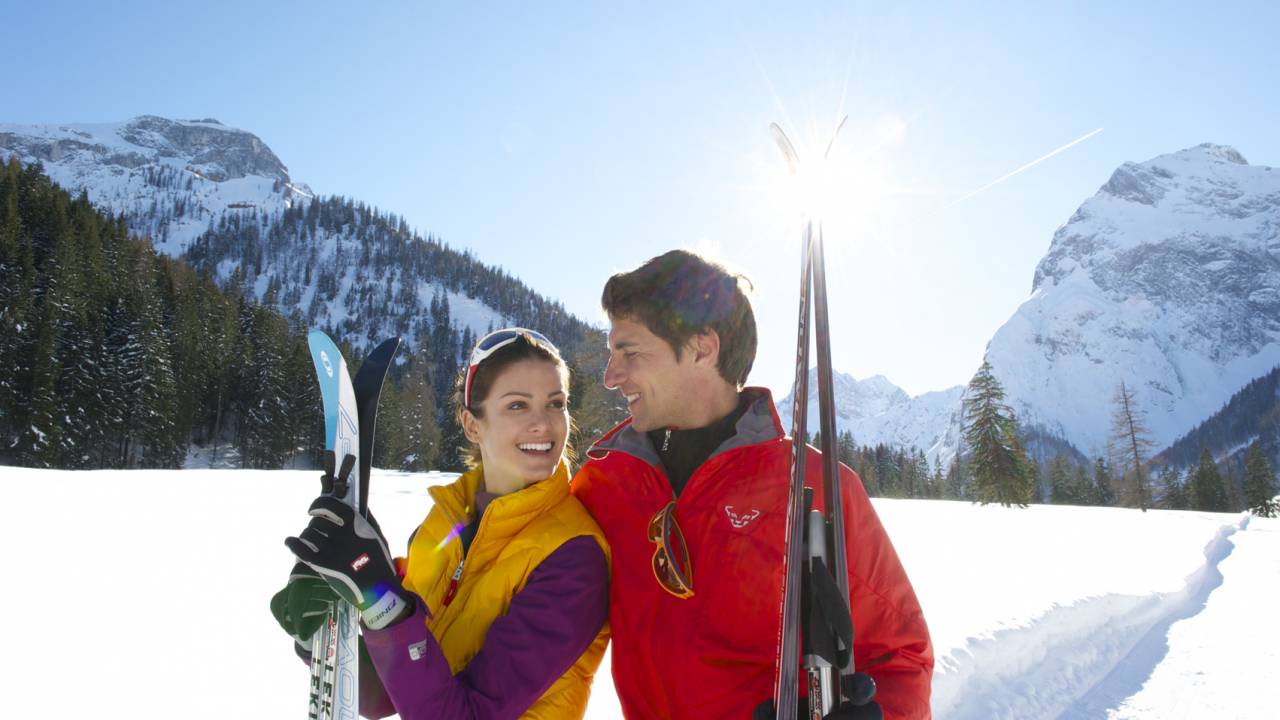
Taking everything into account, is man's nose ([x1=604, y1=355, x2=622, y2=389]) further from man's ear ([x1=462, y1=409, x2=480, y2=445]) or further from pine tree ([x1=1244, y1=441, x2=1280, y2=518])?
pine tree ([x1=1244, y1=441, x2=1280, y2=518])

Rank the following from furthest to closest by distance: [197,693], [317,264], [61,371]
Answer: [317,264], [61,371], [197,693]

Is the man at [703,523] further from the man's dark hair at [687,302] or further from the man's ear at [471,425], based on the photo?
the man's ear at [471,425]

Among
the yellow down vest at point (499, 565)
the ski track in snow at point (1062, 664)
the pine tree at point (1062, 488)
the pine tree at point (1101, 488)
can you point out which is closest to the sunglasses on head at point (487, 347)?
the yellow down vest at point (499, 565)

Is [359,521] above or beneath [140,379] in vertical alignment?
beneath

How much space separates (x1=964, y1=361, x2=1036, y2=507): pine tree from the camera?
34.5 meters

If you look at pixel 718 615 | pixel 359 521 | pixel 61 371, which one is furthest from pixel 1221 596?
pixel 61 371

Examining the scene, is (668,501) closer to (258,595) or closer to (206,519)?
(258,595)

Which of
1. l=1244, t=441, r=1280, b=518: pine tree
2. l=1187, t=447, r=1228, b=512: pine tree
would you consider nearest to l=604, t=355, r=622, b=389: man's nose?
l=1244, t=441, r=1280, b=518: pine tree

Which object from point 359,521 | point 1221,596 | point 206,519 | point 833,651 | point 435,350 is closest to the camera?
point 833,651

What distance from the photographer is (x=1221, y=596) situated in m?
10.3

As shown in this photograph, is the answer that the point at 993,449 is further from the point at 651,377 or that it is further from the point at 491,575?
the point at 491,575

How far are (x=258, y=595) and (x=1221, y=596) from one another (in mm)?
14002

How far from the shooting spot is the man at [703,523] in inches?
71.0

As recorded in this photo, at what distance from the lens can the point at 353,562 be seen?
1.69 metres
